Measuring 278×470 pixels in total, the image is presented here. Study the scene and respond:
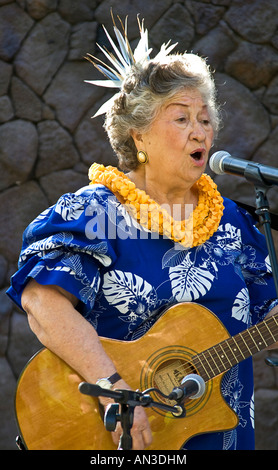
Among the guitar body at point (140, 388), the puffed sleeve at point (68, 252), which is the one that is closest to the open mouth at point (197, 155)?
the puffed sleeve at point (68, 252)

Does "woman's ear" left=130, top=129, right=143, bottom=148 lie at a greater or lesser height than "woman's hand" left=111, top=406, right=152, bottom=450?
greater

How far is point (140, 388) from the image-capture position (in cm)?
221

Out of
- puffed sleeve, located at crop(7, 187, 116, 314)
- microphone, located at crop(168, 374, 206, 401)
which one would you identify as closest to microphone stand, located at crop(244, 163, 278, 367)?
microphone, located at crop(168, 374, 206, 401)

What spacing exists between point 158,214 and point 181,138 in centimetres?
29

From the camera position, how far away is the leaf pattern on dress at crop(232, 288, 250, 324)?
8.11 ft

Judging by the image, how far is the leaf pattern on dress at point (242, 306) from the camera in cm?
247

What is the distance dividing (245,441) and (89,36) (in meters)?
2.53

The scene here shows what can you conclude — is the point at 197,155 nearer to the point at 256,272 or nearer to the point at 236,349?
the point at 256,272

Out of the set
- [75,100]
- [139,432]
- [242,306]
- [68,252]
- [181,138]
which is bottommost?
[139,432]

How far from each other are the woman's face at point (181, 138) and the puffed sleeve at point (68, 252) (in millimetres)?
359

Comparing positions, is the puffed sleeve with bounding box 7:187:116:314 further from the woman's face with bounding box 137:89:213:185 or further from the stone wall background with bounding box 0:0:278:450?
the stone wall background with bounding box 0:0:278:450

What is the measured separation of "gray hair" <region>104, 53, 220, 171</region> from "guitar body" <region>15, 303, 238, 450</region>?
73cm

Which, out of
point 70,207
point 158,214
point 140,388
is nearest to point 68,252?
point 70,207

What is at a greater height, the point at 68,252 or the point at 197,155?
the point at 197,155
